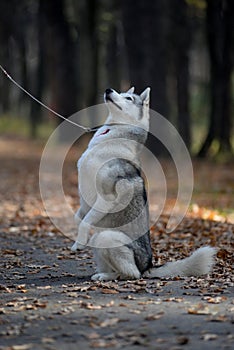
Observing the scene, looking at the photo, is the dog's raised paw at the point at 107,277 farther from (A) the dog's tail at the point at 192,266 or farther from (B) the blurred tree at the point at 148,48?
(B) the blurred tree at the point at 148,48

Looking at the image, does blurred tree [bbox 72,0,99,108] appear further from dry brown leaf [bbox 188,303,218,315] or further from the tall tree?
dry brown leaf [bbox 188,303,218,315]

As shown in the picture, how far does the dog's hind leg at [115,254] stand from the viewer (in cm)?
873

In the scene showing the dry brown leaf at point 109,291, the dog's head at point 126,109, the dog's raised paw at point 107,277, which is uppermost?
the dog's head at point 126,109

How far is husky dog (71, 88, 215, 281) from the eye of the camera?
347 inches

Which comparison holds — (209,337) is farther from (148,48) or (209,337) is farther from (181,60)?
(181,60)

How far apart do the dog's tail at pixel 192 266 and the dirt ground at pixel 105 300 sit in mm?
123

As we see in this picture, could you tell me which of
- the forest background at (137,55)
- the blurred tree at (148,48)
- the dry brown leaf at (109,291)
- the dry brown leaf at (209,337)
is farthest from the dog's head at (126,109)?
the blurred tree at (148,48)

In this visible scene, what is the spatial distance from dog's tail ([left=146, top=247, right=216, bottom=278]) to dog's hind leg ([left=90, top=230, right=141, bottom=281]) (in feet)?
1.04

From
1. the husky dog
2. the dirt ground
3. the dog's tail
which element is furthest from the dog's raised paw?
the dog's tail

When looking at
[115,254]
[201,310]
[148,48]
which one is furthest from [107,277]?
[148,48]

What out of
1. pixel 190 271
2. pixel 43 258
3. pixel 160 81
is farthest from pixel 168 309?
pixel 160 81

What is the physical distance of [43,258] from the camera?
37.1ft

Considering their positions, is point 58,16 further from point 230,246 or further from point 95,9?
point 230,246

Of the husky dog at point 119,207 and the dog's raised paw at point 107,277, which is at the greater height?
the husky dog at point 119,207
